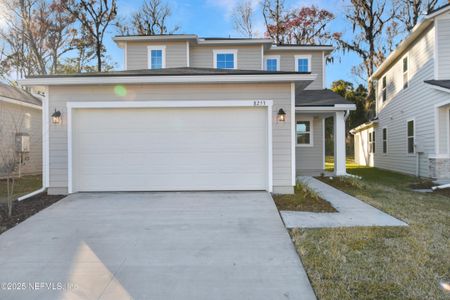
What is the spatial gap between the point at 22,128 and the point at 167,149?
8749 mm

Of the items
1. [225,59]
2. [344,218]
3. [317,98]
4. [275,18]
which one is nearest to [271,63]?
[225,59]

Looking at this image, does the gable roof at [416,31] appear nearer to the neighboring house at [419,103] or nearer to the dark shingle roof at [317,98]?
the neighboring house at [419,103]

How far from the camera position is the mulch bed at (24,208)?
4.98 meters

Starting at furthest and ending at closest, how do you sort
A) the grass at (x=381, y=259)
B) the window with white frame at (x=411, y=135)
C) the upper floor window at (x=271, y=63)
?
the upper floor window at (x=271, y=63) → the window with white frame at (x=411, y=135) → the grass at (x=381, y=259)

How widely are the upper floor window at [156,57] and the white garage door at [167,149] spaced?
6.09 m

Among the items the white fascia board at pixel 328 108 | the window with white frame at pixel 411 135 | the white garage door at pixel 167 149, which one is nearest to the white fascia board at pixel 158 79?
the white garage door at pixel 167 149

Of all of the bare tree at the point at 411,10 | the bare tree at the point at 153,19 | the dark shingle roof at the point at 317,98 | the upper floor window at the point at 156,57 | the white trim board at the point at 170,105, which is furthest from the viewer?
the bare tree at the point at 153,19

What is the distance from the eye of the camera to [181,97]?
7.05m

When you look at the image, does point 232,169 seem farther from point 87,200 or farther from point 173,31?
point 173,31

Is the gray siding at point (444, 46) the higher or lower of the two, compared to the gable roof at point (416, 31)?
lower

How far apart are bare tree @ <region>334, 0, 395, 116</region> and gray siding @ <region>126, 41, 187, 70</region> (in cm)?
1377

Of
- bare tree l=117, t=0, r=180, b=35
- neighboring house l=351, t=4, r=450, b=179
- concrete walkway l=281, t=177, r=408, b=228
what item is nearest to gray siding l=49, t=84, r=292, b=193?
concrete walkway l=281, t=177, r=408, b=228

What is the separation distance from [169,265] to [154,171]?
404 centimetres

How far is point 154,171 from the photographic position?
714 centimetres
